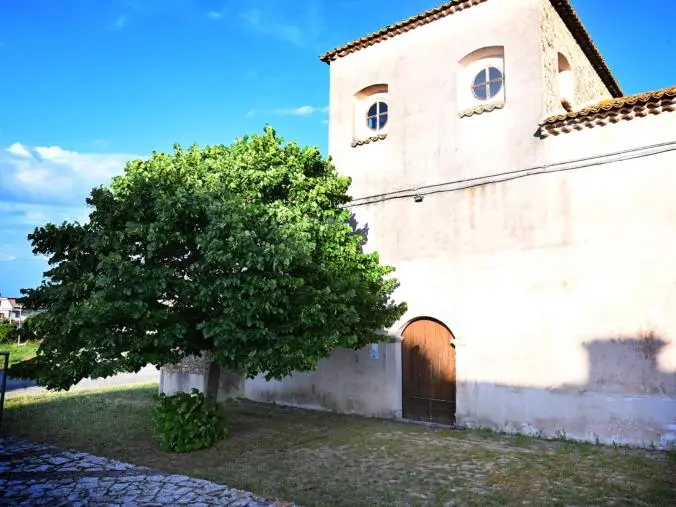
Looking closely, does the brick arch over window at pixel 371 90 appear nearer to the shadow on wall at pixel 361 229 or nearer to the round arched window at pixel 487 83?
the round arched window at pixel 487 83

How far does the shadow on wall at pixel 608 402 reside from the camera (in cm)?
829

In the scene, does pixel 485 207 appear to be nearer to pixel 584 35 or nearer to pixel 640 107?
pixel 640 107

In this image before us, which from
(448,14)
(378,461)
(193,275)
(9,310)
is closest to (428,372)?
(378,461)

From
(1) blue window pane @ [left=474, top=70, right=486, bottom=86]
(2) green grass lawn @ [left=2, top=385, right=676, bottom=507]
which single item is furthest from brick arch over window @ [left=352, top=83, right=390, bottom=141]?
(2) green grass lawn @ [left=2, top=385, right=676, bottom=507]

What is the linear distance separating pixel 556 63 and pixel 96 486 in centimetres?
1158

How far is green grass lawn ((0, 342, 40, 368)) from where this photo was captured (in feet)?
75.5

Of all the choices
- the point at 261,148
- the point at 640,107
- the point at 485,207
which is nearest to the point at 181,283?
the point at 261,148

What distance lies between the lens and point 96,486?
6531 mm

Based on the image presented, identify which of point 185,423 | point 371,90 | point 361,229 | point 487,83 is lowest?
point 185,423

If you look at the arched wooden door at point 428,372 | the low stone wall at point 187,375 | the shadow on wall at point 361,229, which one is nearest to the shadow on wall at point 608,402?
the arched wooden door at point 428,372

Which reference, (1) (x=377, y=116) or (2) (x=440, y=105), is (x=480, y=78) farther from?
(1) (x=377, y=116)

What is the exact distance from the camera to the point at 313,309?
25.5 ft

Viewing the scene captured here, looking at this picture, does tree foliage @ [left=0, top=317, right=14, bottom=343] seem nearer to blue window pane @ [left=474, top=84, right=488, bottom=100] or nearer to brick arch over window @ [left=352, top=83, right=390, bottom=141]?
brick arch over window @ [left=352, top=83, right=390, bottom=141]

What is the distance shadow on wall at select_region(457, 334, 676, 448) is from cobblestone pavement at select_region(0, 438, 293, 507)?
18.1ft
